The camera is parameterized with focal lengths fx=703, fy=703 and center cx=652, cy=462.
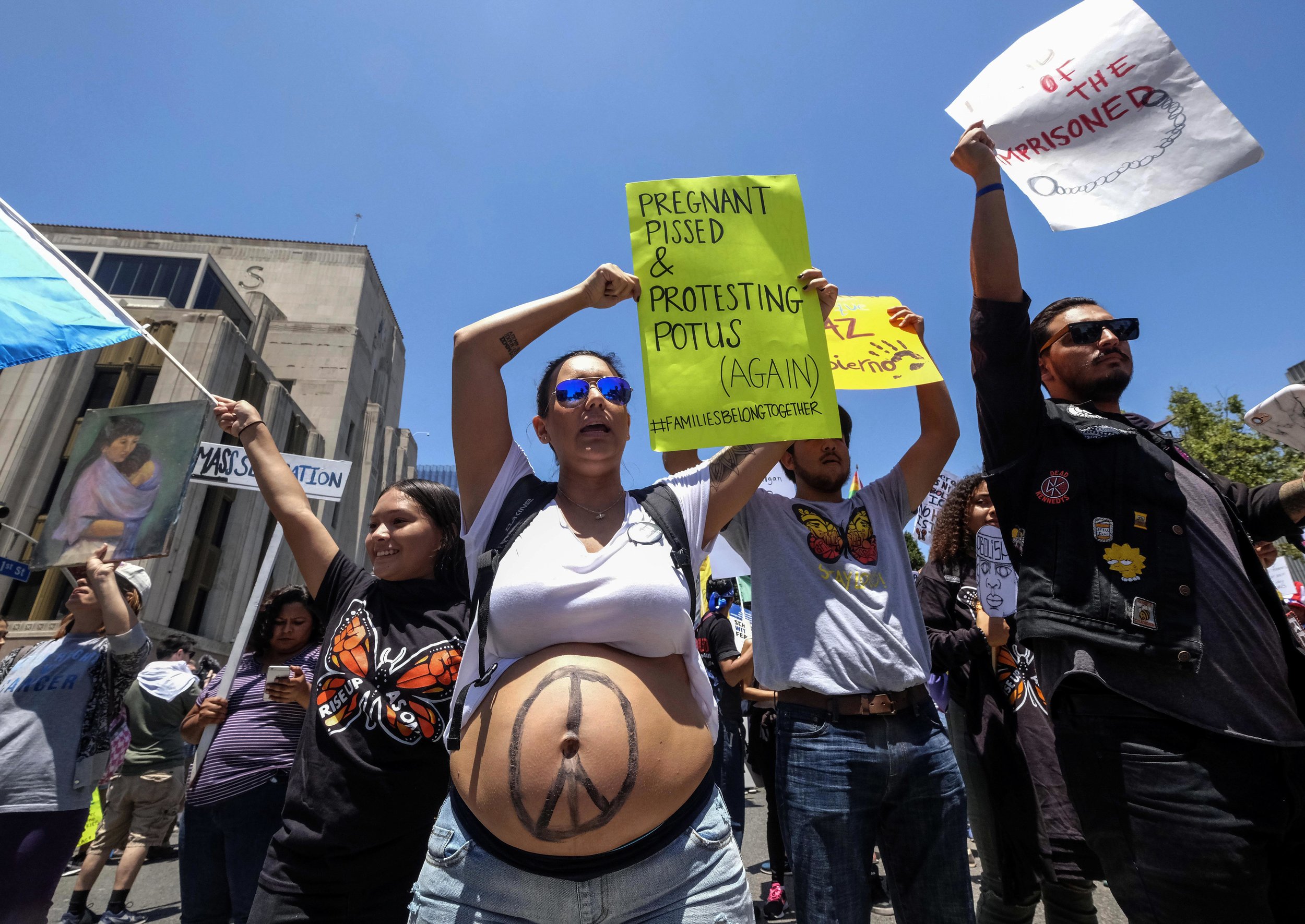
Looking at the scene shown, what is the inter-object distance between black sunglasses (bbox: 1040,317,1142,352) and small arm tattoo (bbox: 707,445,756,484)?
3.86 feet

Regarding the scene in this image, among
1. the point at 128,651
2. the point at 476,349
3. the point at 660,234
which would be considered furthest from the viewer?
the point at 128,651

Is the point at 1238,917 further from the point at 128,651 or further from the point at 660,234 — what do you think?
the point at 128,651

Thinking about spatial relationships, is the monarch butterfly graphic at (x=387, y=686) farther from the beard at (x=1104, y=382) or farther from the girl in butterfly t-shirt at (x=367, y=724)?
the beard at (x=1104, y=382)

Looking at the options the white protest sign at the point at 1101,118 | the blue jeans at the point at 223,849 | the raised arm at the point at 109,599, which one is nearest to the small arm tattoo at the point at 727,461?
the white protest sign at the point at 1101,118

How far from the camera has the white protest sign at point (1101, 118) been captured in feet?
7.87

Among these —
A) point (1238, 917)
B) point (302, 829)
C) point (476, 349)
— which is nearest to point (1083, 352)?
point (1238, 917)

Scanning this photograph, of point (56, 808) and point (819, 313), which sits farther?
point (56, 808)

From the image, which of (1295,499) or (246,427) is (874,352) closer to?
(1295,499)

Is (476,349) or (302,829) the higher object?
(476,349)

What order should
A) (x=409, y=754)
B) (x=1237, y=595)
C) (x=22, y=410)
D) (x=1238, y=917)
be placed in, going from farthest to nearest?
(x=22, y=410)
(x=409, y=754)
(x=1237, y=595)
(x=1238, y=917)

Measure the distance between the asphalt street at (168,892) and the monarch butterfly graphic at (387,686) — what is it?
289cm

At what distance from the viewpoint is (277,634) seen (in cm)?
393

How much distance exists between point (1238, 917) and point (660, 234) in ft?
8.23

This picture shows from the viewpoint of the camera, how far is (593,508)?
2.11 meters
